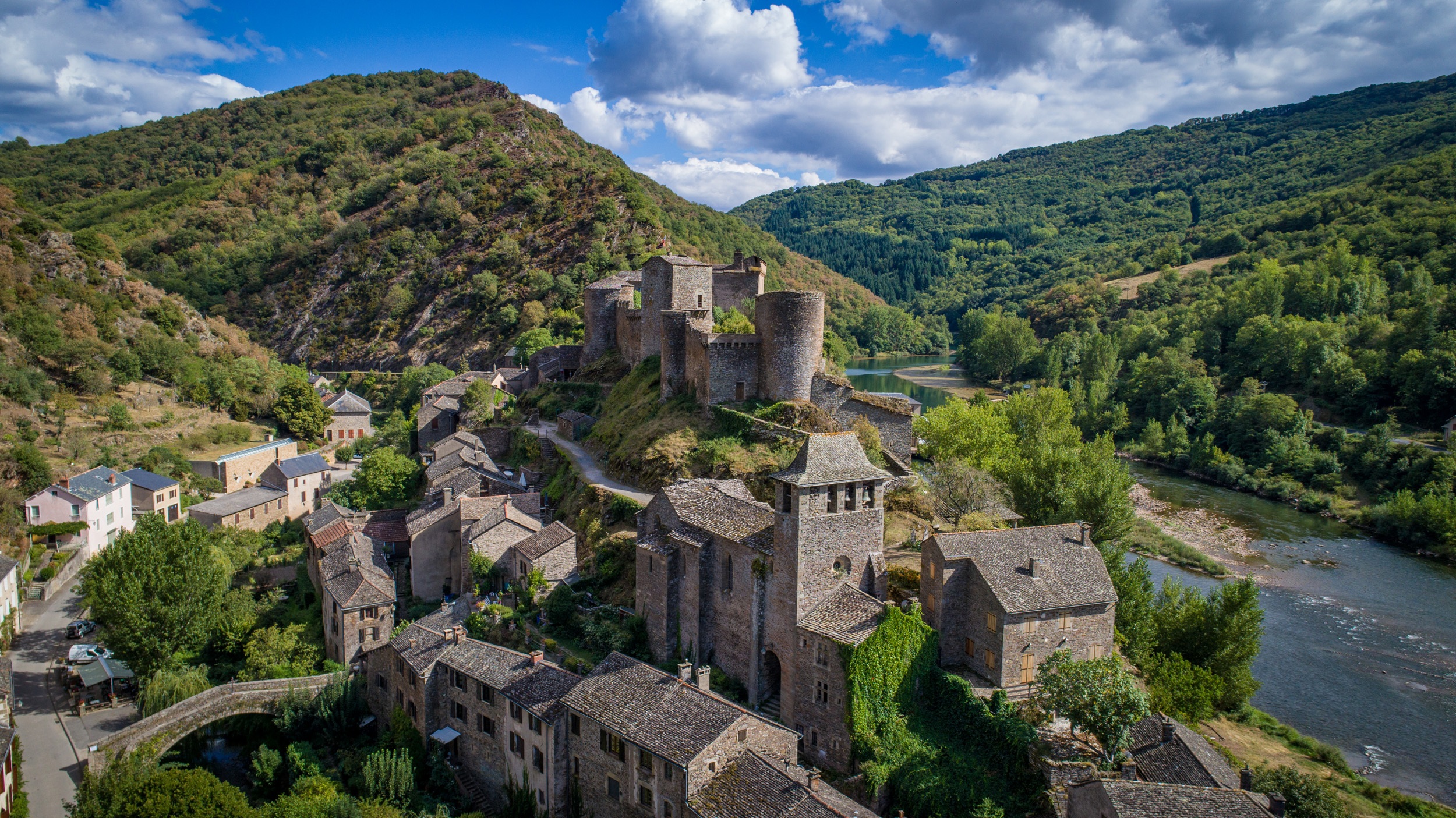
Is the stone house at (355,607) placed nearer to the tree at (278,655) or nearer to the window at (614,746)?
the tree at (278,655)

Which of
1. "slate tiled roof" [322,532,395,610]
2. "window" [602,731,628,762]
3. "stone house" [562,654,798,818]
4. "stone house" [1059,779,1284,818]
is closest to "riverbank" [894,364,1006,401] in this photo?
"slate tiled roof" [322,532,395,610]

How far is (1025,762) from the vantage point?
69.5 ft

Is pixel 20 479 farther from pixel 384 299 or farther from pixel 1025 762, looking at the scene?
pixel 1025 762

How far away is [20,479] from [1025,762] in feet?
201

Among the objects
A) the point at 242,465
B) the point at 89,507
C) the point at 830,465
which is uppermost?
the point at 830,465

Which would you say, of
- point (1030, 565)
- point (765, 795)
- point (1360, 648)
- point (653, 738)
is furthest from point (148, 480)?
point (1360, 648)

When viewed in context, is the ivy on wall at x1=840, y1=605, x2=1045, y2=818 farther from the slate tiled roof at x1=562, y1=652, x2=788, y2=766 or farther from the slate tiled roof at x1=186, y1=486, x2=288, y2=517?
the slate tiled roof at x1=186, y1=486, x2=288, y2=517

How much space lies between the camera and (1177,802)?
18094mm

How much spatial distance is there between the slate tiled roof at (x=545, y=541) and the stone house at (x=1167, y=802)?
69.4ft

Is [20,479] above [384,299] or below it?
below

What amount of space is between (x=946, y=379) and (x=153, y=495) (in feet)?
302

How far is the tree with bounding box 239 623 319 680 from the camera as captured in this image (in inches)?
1309

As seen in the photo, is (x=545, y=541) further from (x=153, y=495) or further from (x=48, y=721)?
(x=153, y=495)

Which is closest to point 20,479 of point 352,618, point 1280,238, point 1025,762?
point 352,618
